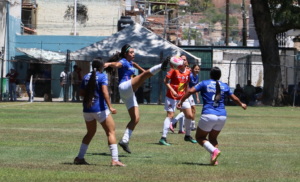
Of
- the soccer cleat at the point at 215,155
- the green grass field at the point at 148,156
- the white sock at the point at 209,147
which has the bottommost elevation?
the green grass field at the point at 148,156

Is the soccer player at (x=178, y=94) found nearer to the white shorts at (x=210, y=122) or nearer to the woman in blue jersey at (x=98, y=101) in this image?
the white shorts at (x=210, y=122)

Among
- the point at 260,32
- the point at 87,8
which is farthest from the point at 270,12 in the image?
the point at 87,8

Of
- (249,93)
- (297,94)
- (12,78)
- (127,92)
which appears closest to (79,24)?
(12,78)

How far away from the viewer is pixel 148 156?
375 inches

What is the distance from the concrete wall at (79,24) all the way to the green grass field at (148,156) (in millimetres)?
37995

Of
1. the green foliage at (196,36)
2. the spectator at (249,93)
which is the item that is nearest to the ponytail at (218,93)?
the spectator at (249,93)

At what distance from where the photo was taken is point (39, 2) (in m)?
53.8

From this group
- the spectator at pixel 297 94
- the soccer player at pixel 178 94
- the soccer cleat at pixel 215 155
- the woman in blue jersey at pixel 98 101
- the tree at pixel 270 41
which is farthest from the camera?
the spectator at pixel 297 94

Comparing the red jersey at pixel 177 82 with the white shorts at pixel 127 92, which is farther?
the red jersey at pixel 177 82

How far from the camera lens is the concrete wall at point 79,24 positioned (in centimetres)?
5309

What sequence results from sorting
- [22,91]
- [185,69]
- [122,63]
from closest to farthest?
[122,63]
[185,69]
[22,91]

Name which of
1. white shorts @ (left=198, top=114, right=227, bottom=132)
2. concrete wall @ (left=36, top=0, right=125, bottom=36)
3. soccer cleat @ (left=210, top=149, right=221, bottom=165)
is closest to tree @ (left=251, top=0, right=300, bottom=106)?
white shorts @ (left=198, top=114, right=227, bottom=132)

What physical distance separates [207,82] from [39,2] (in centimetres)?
4759

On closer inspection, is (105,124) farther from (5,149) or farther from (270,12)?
(270,12)
